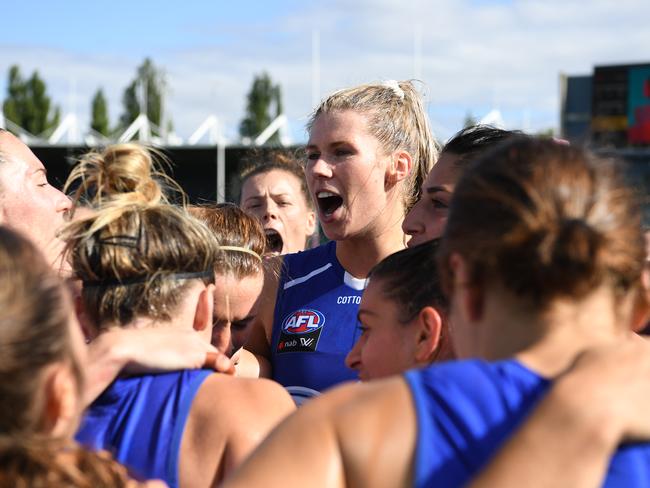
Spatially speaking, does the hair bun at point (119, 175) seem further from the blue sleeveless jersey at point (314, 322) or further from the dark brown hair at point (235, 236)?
the blue sleeveless jersey at point (314, 322)

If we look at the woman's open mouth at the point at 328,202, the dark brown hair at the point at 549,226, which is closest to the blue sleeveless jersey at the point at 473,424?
the dark brown hair at the point at 549,226

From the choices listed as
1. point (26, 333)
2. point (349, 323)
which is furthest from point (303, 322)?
point (26, 333)

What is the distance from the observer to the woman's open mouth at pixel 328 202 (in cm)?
412

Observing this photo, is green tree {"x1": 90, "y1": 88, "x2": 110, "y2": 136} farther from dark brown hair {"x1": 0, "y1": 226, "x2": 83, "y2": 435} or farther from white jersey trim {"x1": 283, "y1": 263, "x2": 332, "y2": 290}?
dark brown hair {"x1": 0, "y1": 226, "x2": 83, "y2": 435}

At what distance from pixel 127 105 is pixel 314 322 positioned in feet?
217

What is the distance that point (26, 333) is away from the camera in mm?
1523

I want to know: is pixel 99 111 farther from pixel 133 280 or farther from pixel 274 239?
pixel 133 280

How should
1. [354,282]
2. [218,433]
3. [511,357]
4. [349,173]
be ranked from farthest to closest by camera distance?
1. [349,173]
2. [354,282]
3. [218,433]
4. [511,357]

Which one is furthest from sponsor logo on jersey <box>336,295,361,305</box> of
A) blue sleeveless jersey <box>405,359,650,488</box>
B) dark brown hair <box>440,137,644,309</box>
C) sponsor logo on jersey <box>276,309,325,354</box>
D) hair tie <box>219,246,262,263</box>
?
blue sleeveless jersey <box>405,359,650,488</box>

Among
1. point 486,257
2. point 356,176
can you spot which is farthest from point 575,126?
point 486,257

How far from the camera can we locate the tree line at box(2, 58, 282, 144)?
62406 millimetres

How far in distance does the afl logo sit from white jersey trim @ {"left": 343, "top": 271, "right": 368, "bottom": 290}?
0.69 ft

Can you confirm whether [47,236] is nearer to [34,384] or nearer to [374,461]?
[34,384]

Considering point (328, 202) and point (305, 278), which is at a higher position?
point (328, 202)
